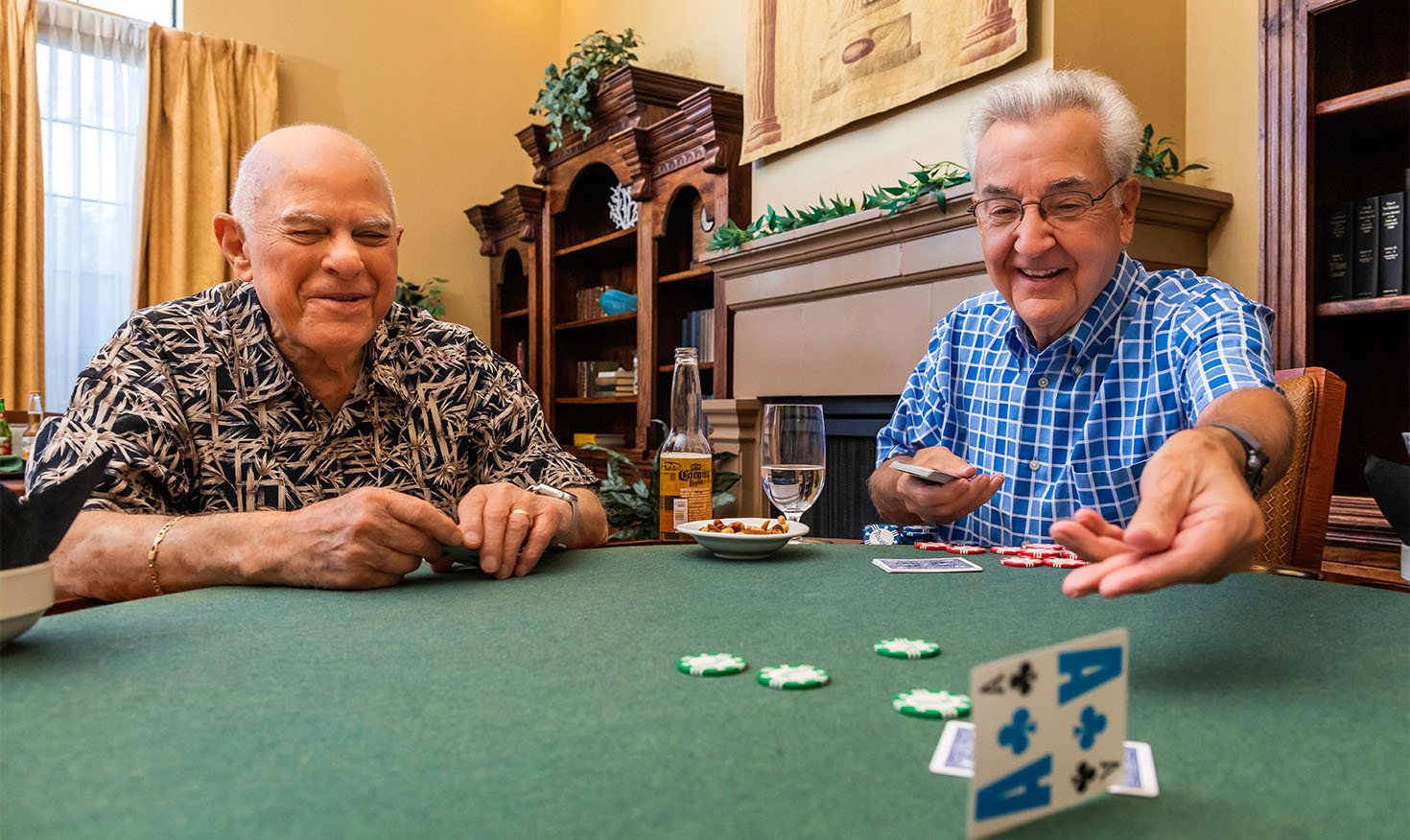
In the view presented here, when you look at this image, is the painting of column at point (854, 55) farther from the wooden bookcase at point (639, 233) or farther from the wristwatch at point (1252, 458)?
the wristwatch at point (1252, 458)

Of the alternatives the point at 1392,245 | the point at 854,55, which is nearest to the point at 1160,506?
the point at 1392,245

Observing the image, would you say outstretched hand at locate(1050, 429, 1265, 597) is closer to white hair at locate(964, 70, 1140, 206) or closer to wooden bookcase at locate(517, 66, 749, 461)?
white hair at locate(964, 70, 1140, 206)

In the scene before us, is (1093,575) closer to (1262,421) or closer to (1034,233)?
(1262,421)

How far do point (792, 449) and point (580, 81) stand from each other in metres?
3.80

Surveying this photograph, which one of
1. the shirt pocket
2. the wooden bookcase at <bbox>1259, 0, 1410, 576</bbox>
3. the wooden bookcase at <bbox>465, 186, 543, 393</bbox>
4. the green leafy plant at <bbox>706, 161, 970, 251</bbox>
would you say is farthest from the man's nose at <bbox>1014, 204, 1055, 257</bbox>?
the wooden bookcase at <bbox>465, 186, 543, 393</bbox>

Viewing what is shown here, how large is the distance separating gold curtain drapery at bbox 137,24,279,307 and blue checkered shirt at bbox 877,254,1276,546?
185 inches

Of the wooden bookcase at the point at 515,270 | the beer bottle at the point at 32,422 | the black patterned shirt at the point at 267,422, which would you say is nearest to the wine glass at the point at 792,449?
the black patterned shirt at the point at 267,422

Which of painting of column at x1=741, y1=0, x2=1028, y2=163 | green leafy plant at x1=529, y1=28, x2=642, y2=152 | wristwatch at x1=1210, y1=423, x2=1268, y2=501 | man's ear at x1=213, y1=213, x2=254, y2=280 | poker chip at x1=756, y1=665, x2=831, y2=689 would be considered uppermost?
green leafy plant at x1=529, y1=28, x2=642, y2=152

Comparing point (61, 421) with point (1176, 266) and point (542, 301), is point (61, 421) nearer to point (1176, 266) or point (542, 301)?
point (1176, 266)

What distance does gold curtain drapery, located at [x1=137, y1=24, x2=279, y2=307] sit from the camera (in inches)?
201

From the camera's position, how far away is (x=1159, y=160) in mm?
2609

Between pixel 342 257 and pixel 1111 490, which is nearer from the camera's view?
pixel 342 257

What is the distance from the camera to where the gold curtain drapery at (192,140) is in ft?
16.8

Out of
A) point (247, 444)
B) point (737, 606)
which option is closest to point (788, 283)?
point (247, 444)
